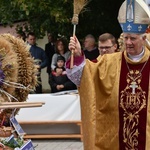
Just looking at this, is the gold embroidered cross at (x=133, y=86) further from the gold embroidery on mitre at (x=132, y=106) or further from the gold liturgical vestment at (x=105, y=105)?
the gold liturgical vestment at (x=105, y=105)

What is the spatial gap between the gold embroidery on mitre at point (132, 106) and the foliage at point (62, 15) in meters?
7.13

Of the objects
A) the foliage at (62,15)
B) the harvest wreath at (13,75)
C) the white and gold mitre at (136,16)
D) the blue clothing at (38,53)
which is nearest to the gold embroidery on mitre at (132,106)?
the white and gold mitre at (136,16)

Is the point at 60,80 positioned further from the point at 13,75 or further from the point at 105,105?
the point at 13,75

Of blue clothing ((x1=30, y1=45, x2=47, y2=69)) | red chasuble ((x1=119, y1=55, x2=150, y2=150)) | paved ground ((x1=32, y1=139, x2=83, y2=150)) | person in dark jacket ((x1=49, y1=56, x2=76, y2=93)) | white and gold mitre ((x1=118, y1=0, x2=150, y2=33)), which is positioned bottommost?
paved ground ((x1=32, y1=139, x2=83, y2=150))

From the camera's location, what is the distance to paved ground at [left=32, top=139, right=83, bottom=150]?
985 centimetres

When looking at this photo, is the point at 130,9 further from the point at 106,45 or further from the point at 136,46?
the point at 106,45

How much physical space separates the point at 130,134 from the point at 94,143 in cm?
35

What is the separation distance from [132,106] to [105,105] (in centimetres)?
24

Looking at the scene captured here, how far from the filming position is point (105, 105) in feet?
19.3

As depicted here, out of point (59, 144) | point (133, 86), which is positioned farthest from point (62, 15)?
point (133, 86)

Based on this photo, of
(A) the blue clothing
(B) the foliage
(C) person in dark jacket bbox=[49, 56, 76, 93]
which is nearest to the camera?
(C) person in dark jacket bbox=[49, 56, 76, 93]

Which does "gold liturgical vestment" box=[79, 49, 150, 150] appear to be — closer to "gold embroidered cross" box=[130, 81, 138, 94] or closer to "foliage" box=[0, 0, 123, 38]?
"gold embroidered cross" box=[130, 81, 138, 94]

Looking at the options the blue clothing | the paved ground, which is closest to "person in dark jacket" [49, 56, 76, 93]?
the paved ground

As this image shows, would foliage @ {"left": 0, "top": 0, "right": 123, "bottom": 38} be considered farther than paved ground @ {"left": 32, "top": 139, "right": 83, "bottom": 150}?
Yes
